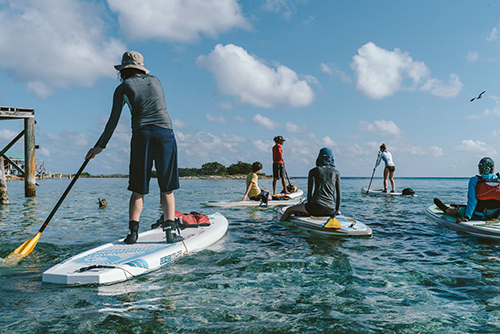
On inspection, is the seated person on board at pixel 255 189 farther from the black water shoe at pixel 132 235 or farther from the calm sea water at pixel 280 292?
the black water shoe at pixel 132 235

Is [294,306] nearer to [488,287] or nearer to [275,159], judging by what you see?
[488,287]

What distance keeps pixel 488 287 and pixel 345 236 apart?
2967mm

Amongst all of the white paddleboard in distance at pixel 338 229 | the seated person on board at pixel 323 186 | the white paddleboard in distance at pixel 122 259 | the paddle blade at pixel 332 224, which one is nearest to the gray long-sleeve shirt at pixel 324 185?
the seated person on board at pixel 323 186

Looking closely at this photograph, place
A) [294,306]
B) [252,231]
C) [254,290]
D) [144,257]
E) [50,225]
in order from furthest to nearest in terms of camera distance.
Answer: [50,225] < [252,231] < [144,257] < [254,290] < [294,306]

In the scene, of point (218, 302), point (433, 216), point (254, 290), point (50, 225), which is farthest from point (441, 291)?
point (50, 225)

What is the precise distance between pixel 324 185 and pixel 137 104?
14.0 feet

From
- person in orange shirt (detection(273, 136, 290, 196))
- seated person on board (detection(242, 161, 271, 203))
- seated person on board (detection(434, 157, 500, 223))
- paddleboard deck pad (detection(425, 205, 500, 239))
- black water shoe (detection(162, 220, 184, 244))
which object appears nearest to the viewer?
black water shoe (detection(162, 220, 184, 244))

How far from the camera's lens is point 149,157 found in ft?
15.2

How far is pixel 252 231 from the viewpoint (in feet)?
24.1

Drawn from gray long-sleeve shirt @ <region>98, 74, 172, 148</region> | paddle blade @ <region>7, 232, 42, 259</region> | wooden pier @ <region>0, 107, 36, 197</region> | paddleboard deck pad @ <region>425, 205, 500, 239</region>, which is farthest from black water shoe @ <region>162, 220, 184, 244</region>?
wooden pier @ <region>0, 107, 36, 197</region>

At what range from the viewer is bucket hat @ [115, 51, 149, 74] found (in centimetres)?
466

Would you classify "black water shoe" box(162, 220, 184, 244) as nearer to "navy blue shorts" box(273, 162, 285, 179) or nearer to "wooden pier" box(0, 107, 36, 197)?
"navy blue shorts" box(273, 162, 285, 179)

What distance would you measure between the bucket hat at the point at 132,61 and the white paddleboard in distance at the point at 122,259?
2.60 metres

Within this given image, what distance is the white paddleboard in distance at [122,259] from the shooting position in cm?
356
